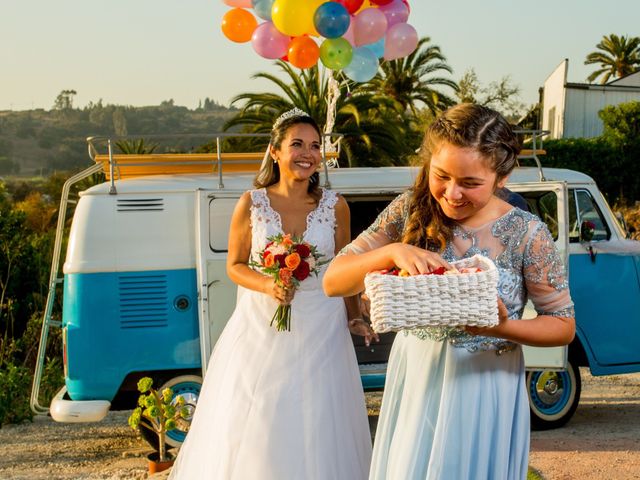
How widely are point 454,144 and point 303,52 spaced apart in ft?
14.3

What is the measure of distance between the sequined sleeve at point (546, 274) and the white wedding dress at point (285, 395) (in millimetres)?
2411

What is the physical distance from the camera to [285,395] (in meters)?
4.65

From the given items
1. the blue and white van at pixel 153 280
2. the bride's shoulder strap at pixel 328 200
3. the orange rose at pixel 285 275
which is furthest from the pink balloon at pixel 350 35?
the orange rose at pixel 285 275

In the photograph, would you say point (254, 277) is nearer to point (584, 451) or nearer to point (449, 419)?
point (449, 419)

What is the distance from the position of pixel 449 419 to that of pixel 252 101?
21948 millimetres

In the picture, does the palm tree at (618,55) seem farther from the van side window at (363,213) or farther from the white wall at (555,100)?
the van side window at (363,213)

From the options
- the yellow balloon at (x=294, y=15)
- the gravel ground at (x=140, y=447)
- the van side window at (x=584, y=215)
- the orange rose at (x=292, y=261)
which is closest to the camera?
the orange rose at (x=292, y=261)

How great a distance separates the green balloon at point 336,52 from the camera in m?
6.47

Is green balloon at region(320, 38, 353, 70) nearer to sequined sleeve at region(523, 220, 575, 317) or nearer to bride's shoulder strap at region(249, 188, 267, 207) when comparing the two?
bride's shoulder strap at region(249, 188, 267, 207)

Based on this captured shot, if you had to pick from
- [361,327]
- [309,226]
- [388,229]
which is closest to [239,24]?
[309,226]

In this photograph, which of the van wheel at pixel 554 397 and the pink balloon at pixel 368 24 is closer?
the pink balloon at pixel 368 24

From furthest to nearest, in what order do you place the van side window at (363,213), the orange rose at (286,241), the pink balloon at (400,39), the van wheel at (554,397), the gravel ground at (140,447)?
the van side window at (363,213) → the van wheel at (554,397) → the pink balloon at (400,39) → the gravel ground at (140,447) → the orange rose at (286,241)

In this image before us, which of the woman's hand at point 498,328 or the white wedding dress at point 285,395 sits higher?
the woman's hand at point 498,328

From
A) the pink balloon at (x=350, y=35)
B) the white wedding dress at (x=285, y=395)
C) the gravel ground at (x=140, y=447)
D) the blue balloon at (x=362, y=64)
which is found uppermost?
the pink balloon at (x=350, y=35)
